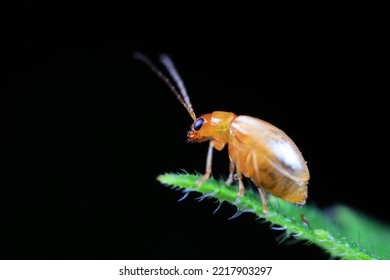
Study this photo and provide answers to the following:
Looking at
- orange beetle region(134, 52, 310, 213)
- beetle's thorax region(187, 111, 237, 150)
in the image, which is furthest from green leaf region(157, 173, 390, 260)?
beetle's thorax region(187, 111, 237, 150)

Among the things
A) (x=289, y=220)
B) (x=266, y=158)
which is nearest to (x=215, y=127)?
(x=266, y=158)

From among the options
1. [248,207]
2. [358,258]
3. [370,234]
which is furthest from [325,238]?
[370,234]

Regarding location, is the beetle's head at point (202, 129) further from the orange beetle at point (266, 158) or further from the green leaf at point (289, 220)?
the green leaf at point (289, 220)

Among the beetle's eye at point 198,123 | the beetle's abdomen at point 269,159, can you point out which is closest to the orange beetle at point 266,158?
the beetle's abdomen at point 269,159

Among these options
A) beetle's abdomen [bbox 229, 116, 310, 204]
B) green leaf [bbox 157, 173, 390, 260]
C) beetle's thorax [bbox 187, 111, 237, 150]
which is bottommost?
green leaf [bbox 157, 173, 390, 260]

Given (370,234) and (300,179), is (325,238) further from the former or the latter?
(370,234)

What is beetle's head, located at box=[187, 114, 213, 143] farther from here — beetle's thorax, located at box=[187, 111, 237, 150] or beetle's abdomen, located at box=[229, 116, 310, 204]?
beetle's abdomen, located at box=[229, 116, 310, 204]

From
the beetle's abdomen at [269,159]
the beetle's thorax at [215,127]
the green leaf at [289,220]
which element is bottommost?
the green leaf at [289,220]
